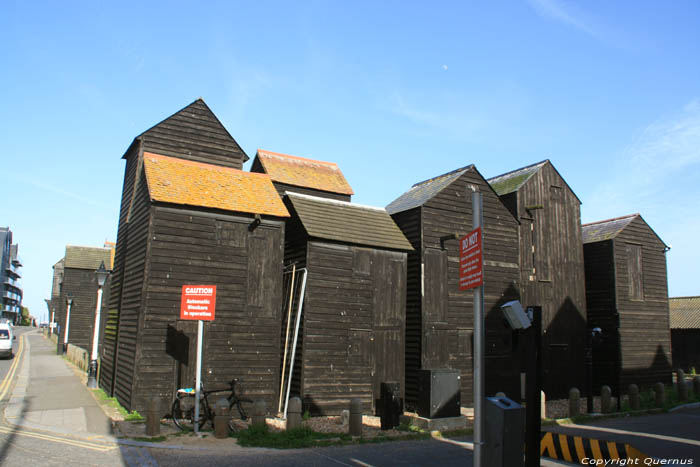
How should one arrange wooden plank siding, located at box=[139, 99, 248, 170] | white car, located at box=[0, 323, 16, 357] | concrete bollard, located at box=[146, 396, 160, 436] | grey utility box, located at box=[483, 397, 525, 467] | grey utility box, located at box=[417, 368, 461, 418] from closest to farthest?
grey utility box, located at box=[483, 397, 525, 467] → concrete bollard, located at box=[146, 396, 160, 436] → grey utility box, located at box=[417, 368, 461, 418] → wooden plank siding, located at box=[139, 99, 248, 170] → white car, located at box=[0, 323, 16, 357]

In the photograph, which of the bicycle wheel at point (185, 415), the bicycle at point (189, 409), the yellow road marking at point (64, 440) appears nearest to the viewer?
the yellow road marking at point (64, 440)

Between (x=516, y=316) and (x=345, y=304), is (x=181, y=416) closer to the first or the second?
(x=345, y=304)

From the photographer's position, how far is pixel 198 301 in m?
12.0

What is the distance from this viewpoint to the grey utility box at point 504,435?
7.17 metres

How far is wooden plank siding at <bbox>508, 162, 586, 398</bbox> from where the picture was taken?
69.2 ft

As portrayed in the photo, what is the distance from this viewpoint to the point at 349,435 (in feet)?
39.3

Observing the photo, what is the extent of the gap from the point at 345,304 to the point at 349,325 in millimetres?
681

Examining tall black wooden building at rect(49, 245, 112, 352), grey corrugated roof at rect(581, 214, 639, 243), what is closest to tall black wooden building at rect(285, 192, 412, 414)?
grey corrugated roof at rect(581, 214, 639, 243)

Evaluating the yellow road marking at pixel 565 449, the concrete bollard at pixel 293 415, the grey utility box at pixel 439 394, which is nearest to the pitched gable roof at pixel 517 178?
the grey utility box at pixel 439 394

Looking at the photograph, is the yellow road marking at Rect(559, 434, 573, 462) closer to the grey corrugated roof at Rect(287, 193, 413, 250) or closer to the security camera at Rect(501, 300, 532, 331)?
the security camera at Rect(501, 300, 532, 331)

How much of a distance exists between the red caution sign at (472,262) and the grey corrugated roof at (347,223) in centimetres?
988

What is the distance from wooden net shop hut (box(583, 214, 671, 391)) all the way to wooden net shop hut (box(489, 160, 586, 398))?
1269 mm

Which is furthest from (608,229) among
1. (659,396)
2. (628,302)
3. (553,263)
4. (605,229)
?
(659,396)

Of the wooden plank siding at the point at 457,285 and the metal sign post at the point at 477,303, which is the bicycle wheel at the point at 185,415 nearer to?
the wooden plank siding at the point at 457,285
